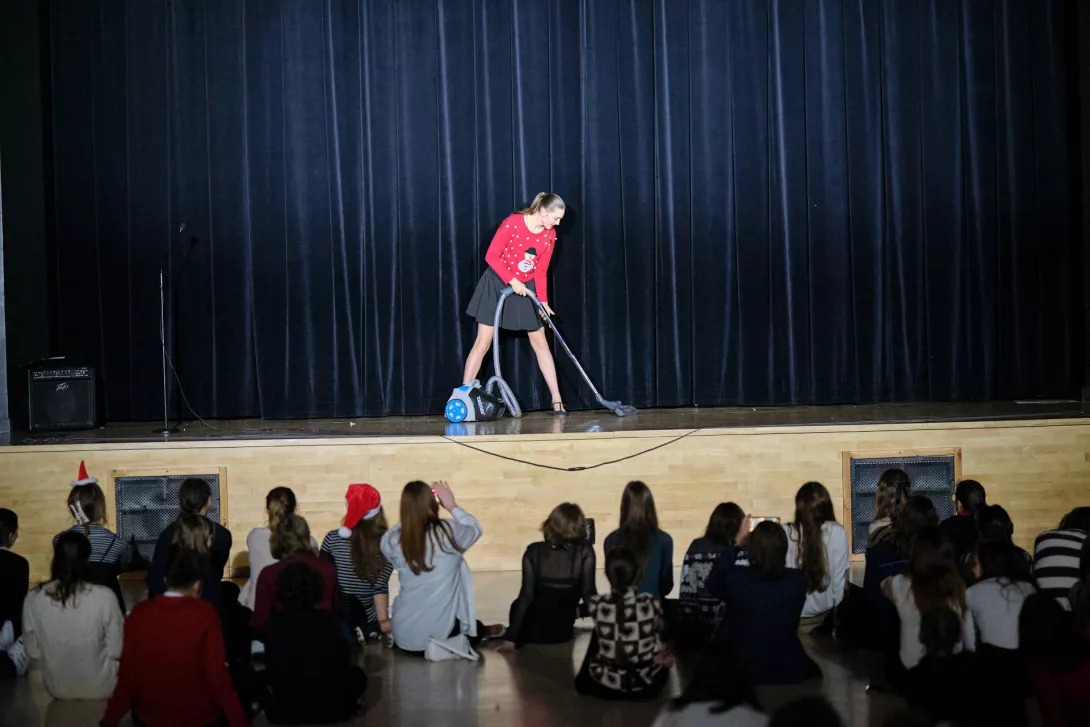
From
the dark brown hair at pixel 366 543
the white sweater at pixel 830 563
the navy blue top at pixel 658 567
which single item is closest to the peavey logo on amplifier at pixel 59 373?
the dark brown hair at pixel 366 543

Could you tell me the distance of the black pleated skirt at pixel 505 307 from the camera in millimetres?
8367

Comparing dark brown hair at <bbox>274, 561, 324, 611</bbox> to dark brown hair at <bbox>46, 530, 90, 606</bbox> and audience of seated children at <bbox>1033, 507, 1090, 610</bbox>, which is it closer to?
dark brown hair at <bbox>46, 530, 90, 606</bbox>

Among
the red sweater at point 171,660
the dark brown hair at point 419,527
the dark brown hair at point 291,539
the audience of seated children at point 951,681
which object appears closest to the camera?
the audience of seated children at point 951,681

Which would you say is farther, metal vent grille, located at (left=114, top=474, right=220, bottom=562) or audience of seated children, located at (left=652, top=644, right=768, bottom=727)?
metal vent grille, located at (left=114, top=474, right=220, bottom=562)

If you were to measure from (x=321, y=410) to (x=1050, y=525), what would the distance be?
4892mm

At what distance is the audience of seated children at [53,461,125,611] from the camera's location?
17.0 feet

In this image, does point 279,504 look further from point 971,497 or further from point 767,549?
point 971,497

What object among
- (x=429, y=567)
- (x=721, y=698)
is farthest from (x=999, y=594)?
(x=429, y=567)

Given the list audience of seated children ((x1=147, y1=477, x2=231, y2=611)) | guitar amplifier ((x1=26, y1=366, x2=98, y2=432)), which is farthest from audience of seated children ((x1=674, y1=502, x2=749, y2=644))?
guitar amplifier ((x1=26, y1=366, x2=98, y2=432))

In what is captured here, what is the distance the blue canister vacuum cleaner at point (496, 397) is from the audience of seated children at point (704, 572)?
295 centimetres

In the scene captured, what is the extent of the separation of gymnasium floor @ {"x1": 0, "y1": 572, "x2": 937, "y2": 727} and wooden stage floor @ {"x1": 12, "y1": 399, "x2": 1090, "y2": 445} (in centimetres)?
205

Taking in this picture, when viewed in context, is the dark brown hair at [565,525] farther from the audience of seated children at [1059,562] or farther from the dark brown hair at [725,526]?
the audience of seated children at [1059,562]

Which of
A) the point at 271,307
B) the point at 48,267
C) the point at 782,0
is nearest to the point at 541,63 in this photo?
the point at 782,0

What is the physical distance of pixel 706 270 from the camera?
8.95 meters
